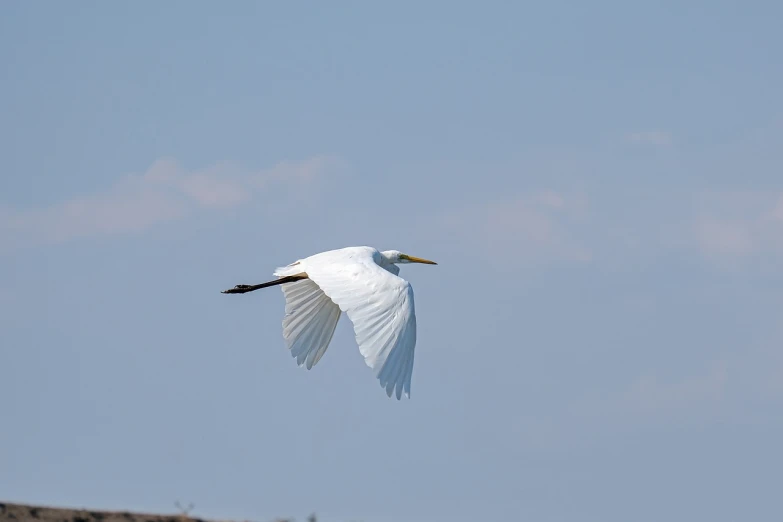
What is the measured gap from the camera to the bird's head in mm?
19922

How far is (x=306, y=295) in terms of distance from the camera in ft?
58.1

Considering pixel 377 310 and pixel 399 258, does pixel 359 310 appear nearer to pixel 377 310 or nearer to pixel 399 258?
pixel 377 310

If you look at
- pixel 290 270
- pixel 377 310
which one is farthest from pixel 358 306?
pixel 290 270

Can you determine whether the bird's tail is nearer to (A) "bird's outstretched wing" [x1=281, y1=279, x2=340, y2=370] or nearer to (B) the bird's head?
(A) "bird's outstretched wing" [x1=281, y1=279, x2=340, y2=370]

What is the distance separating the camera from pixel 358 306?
1432cm

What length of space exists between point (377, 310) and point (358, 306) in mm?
341

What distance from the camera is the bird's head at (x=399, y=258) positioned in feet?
65.4

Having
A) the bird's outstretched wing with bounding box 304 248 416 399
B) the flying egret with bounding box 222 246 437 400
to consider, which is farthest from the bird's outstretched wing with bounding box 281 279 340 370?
the bird's outstretched wing with bounding box 304 248 416 399

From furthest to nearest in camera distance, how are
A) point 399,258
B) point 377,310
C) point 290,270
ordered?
point 399,258, point 290,270, point 377,310

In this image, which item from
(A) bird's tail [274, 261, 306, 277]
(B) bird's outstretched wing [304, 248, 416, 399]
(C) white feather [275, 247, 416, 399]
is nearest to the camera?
(B) bird's outstretched wing [304, 248, 416, 399]

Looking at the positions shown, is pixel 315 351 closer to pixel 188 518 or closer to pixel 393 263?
pixel 393 263

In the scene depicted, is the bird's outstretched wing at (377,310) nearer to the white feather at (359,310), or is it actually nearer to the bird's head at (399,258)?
the white feather at (359,310)

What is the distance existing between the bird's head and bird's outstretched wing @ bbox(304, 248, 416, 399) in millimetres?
3216

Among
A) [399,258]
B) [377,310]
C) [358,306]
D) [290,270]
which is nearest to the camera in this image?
[377,310]
